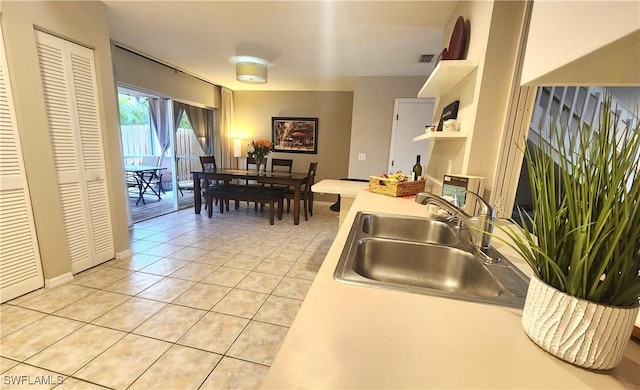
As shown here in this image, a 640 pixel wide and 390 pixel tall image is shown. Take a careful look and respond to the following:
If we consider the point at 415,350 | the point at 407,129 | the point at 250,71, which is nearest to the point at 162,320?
the point at 415,350

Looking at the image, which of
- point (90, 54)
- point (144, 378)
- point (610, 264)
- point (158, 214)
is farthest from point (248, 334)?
point (158, 214)

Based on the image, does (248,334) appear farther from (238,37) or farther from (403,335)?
(238,37)

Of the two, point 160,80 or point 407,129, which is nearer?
point 160,80

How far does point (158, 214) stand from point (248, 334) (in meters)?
3.68

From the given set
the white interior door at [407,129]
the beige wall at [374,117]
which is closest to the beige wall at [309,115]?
the beige wall at [374,117]

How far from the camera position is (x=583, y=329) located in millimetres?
451

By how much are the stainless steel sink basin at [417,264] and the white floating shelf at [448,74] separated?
1.15 metres

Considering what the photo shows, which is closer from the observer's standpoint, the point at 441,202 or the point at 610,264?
the point at 610,264

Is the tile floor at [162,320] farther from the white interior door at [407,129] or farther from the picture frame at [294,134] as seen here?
the picture frame at [294,134]

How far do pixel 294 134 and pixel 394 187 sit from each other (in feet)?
13.1

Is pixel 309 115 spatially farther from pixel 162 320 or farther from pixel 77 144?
pixel 162 320

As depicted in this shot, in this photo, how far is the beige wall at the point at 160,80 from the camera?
3.39 metres

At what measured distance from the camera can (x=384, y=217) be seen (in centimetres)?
144

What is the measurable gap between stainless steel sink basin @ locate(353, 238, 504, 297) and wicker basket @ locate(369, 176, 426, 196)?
3.29ft
